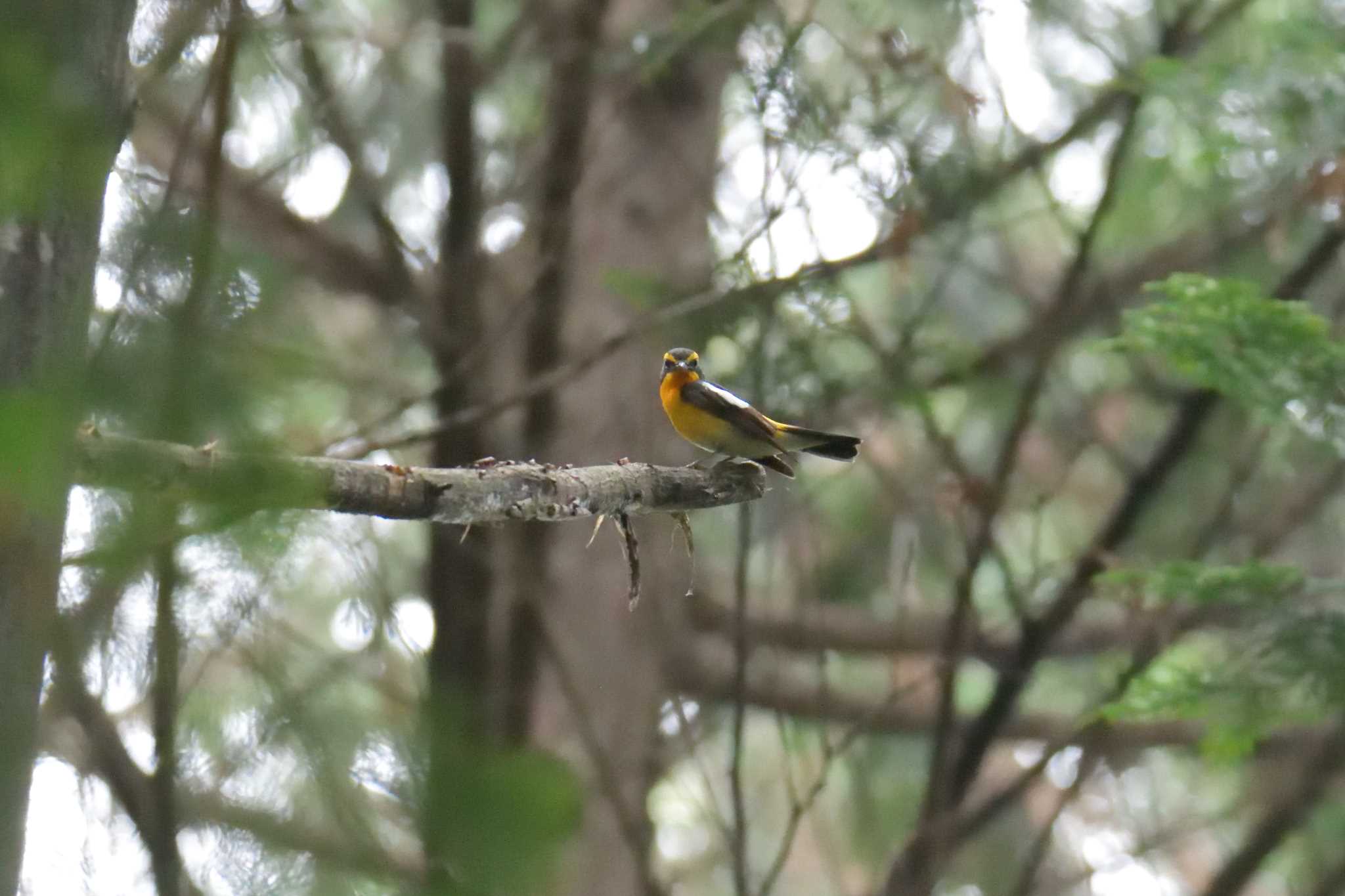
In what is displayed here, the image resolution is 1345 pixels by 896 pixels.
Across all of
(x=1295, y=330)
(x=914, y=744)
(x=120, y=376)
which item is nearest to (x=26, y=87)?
(x=120, y=376)

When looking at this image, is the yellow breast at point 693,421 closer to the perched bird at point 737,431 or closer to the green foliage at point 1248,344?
the perched bird at point 737,431

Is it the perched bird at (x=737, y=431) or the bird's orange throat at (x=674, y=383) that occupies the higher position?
the bird's orange throat at (x=674, y=383)

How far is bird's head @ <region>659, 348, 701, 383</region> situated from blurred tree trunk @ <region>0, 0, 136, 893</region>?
198 centimetres

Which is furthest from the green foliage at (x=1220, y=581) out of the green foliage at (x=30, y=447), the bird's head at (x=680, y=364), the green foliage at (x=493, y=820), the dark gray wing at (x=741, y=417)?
the green foliage at (x=30, y=447)

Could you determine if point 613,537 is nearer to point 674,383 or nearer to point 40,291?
point 674,383

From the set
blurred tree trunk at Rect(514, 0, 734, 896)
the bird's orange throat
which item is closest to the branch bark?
the bird's orange throat

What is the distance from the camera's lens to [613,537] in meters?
5.53

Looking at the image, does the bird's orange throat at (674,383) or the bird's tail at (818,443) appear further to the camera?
the bird's orange throat at (674,383)

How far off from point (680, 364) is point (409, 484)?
5.86 feet

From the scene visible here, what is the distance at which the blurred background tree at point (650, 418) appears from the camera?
72.4 inches

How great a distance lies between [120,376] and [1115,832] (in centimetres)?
838

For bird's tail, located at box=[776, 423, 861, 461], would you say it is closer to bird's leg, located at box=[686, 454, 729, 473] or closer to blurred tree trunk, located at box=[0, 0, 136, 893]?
bird's leg, located at box=[686, 454, 729, 473]

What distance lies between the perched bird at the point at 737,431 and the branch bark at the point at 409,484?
24cm

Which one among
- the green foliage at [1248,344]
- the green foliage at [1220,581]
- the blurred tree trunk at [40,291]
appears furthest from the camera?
the green foliage at [1220,581]
